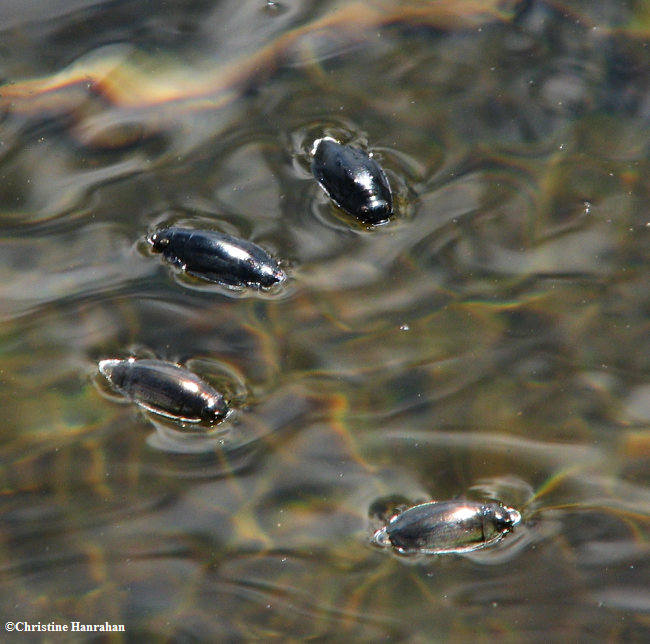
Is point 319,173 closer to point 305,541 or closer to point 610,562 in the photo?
point 305,541

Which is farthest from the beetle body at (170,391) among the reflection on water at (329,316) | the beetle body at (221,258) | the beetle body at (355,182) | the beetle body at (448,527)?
the beetle body at (355,182)

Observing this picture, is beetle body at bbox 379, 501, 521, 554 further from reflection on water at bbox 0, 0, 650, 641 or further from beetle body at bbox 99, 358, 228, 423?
beetle body at bbox 99, 358, 228, 423

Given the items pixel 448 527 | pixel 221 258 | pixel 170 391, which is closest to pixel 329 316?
pixel 221 258

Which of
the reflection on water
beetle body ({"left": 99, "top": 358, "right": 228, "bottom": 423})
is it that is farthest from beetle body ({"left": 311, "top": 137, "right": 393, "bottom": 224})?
beetle body ({"left": 99, "top": 358, "right": 228, "bottom": 423})

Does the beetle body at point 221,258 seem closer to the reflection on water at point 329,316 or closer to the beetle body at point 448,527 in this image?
the reflection on water at point 329,316

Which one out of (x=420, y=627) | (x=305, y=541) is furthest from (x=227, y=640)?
(x=420, y=627)
